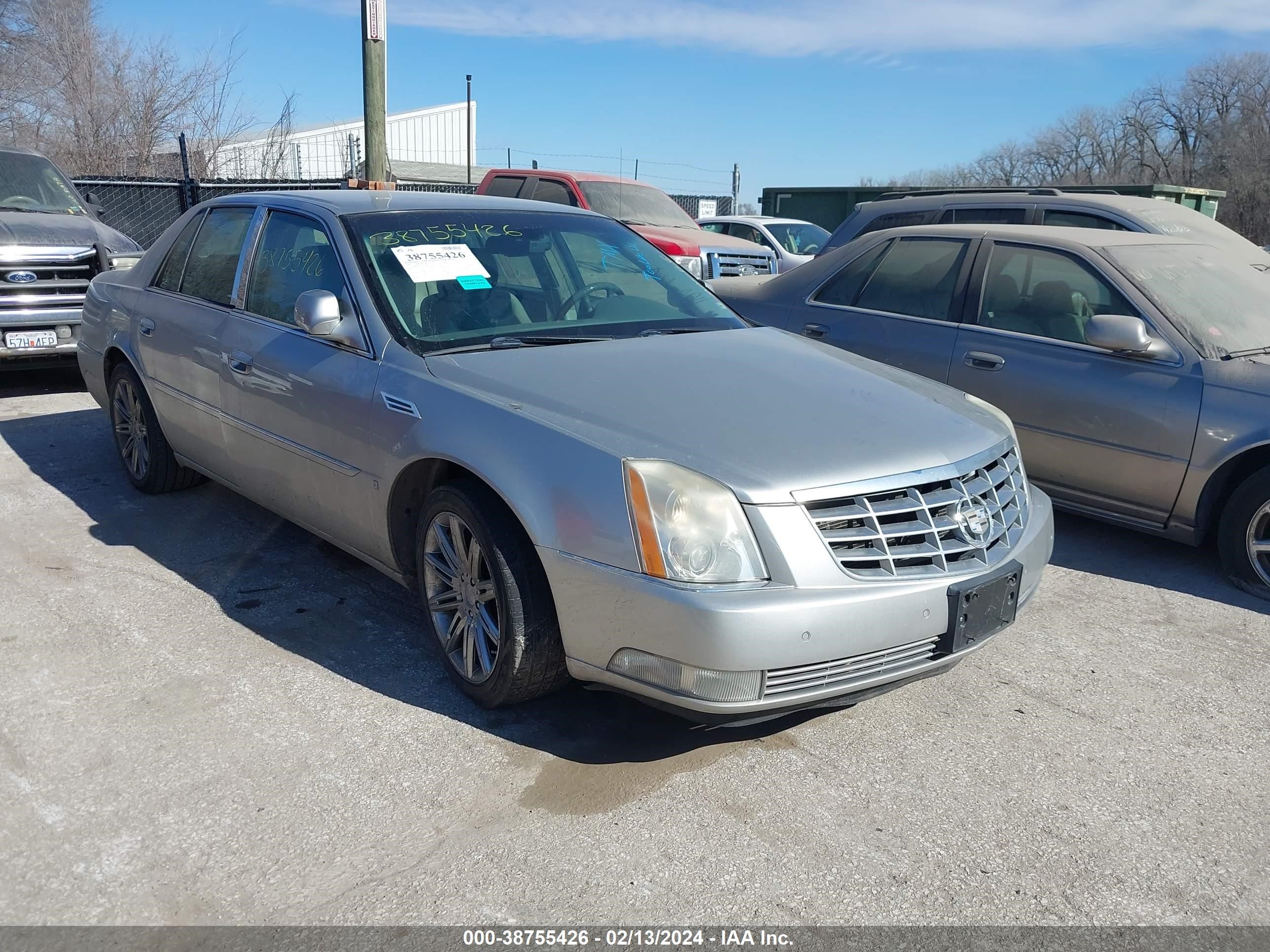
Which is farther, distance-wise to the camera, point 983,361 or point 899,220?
point 899,220

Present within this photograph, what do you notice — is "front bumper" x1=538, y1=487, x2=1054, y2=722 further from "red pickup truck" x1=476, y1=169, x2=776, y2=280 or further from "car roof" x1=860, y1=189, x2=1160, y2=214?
"red pickup truck" x1=476, y1=169, x2=776, y2=280

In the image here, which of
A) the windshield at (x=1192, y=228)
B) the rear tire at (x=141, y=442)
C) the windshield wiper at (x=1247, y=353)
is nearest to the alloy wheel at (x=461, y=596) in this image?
the rear tire at (x=141, y=442)

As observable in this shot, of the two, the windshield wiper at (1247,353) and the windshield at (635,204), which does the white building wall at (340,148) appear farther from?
the windshield wiper at (1247,353)

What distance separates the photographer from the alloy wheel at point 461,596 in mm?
3426

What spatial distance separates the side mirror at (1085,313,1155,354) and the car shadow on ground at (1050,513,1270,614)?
88 centimetres

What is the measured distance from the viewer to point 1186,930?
256 cm

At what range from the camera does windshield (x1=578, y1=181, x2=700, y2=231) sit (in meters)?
13.2

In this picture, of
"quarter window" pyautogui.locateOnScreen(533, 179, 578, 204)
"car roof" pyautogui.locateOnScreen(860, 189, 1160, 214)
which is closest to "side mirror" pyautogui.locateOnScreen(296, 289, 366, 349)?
"car roof" pyautogui.locateOnScreen(860, 189, 1160, 214)

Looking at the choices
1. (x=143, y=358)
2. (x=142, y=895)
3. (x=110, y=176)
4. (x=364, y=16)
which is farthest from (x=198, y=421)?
(x=110, y=176)

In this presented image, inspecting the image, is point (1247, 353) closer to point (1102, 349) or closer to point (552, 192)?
point (1102, 349)

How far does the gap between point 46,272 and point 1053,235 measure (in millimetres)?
7328

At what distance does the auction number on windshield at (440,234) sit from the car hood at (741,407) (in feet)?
2.29

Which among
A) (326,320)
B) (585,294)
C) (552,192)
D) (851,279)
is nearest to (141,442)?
(326,320)

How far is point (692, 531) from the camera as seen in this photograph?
9.53ft
